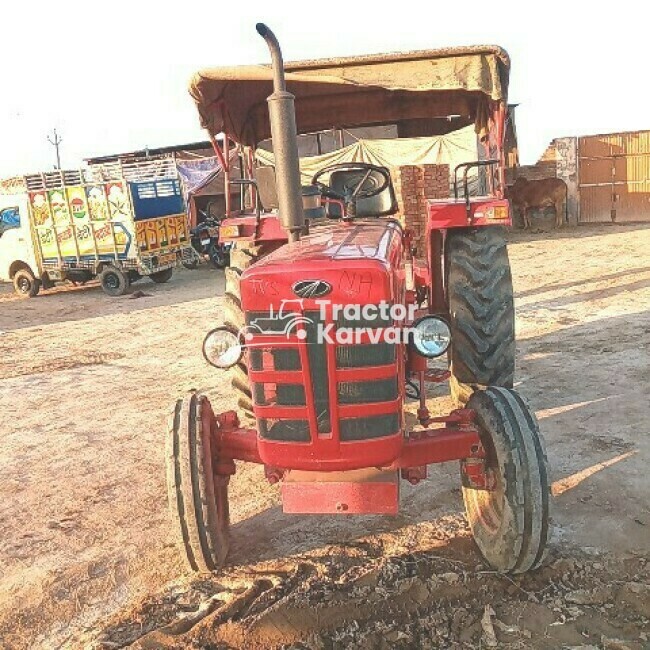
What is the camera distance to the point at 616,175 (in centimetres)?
1719

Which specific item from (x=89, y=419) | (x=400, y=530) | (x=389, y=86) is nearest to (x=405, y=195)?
(x=389, y=86)

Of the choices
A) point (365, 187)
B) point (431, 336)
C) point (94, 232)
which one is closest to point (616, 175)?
point (94, 232)

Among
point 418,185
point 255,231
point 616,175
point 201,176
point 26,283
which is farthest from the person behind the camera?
point 616,175

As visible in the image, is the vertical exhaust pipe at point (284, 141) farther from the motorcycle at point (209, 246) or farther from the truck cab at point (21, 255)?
the motorcycle at point (209, 246)

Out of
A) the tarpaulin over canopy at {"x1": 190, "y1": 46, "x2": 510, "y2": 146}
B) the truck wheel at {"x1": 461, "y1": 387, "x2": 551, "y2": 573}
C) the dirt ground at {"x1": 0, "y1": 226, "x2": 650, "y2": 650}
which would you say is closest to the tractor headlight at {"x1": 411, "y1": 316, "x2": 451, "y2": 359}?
the truck wheel at {"x1": 461, "y1": 387, "x2": 551, "y2": 573}

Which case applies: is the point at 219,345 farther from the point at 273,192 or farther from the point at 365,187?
the point at 365,187

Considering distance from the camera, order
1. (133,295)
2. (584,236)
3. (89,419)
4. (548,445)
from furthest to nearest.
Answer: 1. (584,236)
2. (133,295)
3. (89,419)
4. (548,445)

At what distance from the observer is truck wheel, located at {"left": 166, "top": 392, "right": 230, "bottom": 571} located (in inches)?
120

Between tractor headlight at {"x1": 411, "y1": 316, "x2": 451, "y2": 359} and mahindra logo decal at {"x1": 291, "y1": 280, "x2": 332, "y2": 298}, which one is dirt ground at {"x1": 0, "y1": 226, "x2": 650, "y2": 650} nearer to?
tractor headlight at {"x1": 411, "y1": 316, "x2": 451, "y2": 359}

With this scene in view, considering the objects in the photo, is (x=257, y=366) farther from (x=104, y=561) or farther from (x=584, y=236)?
(x=584, y=236)

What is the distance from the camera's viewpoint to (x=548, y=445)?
14.2 ft

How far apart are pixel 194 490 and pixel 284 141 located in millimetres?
1530

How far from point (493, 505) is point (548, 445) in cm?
136

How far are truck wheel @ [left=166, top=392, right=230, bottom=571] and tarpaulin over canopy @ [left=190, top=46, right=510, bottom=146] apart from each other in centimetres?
261
